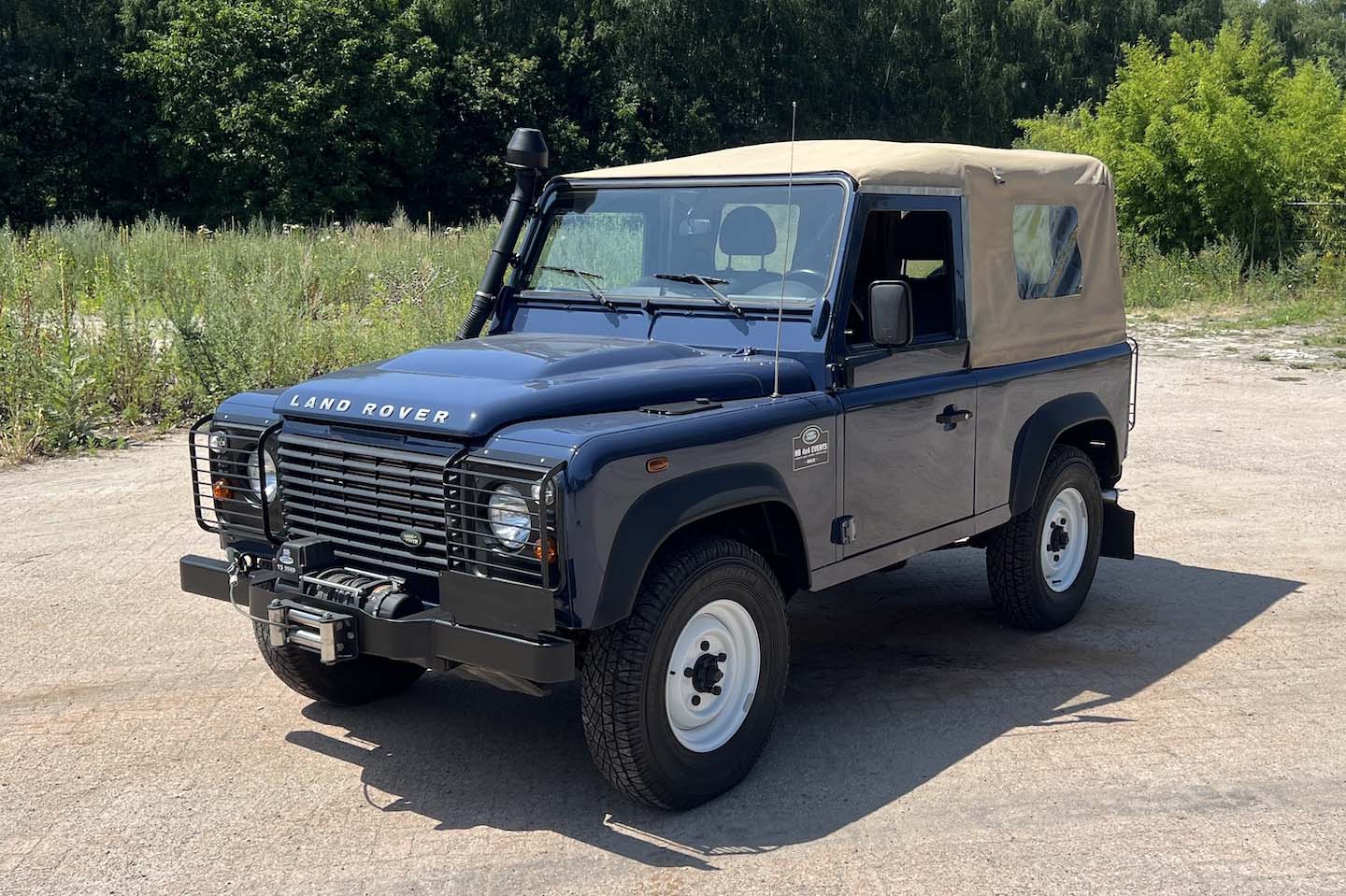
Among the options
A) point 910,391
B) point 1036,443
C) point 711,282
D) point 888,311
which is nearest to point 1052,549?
point 1036,443

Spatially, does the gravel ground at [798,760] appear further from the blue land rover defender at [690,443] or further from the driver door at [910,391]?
the driver door at [910,391]

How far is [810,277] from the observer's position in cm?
506

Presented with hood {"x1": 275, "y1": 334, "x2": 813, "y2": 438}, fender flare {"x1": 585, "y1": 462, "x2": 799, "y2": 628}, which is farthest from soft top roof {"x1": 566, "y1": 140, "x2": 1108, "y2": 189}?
fender flare {"x1": 585, "y1": 462, "x2": 799, "y2": 628}

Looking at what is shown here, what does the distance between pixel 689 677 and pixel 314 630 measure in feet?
3.96

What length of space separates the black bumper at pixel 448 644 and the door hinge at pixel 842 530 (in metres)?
1.34

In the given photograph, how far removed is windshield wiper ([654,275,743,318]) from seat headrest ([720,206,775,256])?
0.44ft

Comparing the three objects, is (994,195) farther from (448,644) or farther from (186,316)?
(186,316)

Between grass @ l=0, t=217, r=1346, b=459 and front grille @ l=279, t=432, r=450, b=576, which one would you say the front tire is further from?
grass @ l=0, t=217, r=1346, b=459

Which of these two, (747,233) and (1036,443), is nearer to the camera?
(747,233)

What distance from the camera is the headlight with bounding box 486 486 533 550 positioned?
3.93 metres

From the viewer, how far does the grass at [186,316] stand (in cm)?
1078

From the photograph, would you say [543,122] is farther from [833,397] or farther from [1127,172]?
[833,397]

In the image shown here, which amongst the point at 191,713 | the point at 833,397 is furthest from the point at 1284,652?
the point at 191,713

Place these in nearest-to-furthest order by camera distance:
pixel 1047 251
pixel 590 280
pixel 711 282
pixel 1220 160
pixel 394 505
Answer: pixel 394 505
pixel 711 282
pixel 590 280
pixel 1047 251
pixel 1220 160
